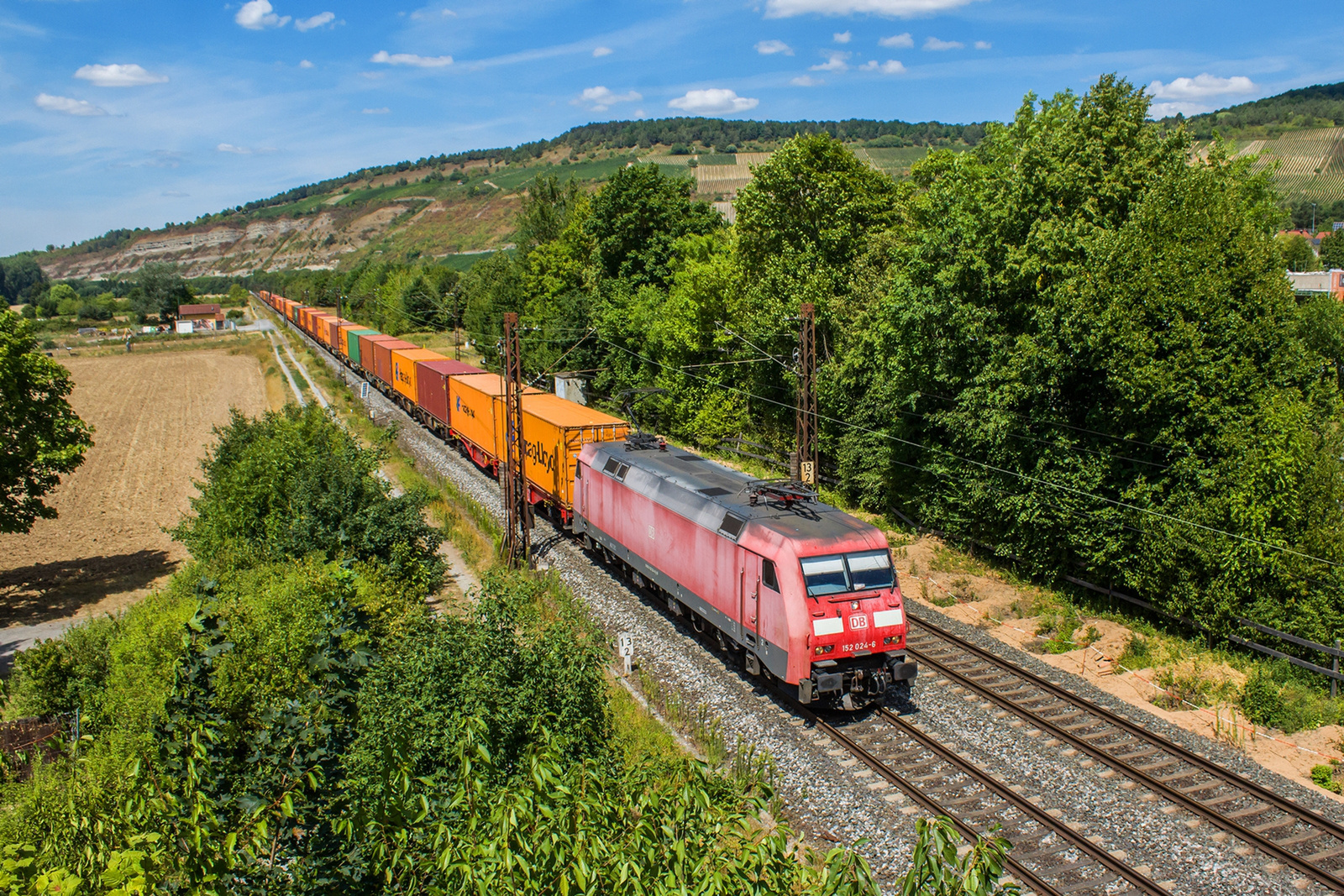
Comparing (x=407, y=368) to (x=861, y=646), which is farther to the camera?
(x=407, y=368)

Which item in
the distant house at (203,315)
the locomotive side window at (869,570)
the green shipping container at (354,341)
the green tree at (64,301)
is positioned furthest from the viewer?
the green tree at (64,301)

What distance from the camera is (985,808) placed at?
11.7 m

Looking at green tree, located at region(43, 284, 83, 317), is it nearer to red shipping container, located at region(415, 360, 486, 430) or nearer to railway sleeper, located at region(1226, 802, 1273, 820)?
red shipping container, located at region(415, 360, 486, 430)

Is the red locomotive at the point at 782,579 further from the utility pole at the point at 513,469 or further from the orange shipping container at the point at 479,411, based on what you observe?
the orange shipping container at the point at 479,411

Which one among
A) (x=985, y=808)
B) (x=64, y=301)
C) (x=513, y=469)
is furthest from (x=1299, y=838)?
(x=64, y=301)

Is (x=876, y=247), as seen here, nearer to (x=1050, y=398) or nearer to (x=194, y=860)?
(x=1050, y=398)

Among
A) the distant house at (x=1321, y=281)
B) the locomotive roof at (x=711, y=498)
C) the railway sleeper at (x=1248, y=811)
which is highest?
the distant house at (x=1321, y=281)

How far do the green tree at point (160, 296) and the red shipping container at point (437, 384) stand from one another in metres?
112

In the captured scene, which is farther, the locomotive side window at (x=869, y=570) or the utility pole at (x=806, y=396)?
the utility pole at (x=806, y=396)

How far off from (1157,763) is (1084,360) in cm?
984

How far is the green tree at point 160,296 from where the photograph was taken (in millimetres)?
129875

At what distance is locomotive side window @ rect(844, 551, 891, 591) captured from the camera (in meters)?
14.0

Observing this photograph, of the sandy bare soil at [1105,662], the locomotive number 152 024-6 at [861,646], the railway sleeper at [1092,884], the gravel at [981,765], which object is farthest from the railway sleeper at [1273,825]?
the locomotive number 152 024-6 at [861,646]

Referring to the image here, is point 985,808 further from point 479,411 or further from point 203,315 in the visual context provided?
point 203,315
